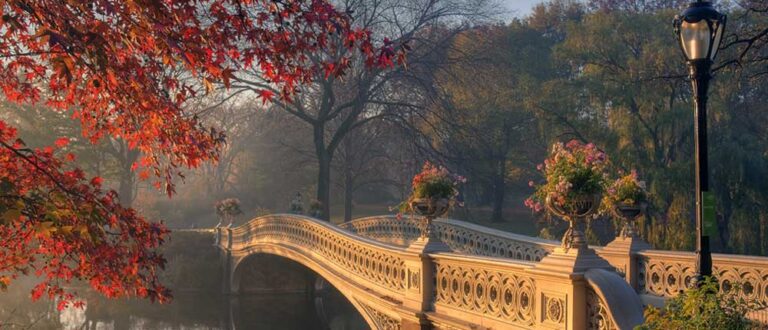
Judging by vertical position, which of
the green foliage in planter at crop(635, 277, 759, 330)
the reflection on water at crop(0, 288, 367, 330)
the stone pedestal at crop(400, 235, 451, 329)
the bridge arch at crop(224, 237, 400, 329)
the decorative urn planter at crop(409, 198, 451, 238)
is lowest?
the reflection on water at crop(0, 288, 367, 330)

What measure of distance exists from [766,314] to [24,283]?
33.9 metres

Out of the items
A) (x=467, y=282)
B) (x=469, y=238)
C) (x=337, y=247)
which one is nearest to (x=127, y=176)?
(x=337, y=247)

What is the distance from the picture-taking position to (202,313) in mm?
30094

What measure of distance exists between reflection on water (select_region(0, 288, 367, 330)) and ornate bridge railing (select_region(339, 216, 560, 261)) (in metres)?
4.85

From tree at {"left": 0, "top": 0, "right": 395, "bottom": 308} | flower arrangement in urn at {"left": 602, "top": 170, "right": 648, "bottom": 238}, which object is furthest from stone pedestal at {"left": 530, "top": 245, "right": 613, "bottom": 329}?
flower arrangement in urn at {"left": 602, "top": 170, "right": 648, "bottom": 238}

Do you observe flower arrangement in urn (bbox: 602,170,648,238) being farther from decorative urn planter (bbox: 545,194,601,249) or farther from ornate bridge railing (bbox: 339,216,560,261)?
decorative urn planter (bbox: 545,194,601,249)

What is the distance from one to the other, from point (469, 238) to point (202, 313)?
15.5 meters

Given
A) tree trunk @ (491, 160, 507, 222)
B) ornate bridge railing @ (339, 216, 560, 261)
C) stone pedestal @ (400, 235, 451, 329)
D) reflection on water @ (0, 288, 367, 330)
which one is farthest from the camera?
tree trunk @ (491, 160, 507, 222)

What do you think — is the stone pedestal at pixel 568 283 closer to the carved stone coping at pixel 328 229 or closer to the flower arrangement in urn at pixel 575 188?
the flower arrangement in urn at pixel 575 188

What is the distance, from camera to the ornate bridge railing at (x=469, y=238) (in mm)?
16297

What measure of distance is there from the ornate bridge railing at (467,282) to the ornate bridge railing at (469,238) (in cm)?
3

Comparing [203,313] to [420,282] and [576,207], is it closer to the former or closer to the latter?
[420,282]

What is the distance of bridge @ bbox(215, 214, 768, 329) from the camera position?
22.4 ft

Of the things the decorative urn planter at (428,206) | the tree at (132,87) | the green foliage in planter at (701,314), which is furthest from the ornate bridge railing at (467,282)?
the tree at (132,87)
